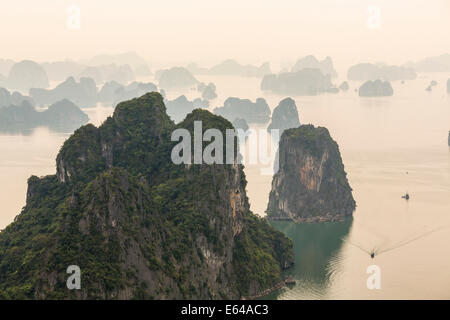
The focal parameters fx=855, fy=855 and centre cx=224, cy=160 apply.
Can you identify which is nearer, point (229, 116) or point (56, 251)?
point (56, 251)

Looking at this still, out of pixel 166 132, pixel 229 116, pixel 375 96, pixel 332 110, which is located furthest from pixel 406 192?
pixel 375 96

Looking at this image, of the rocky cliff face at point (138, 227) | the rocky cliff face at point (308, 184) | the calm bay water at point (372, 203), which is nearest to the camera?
the rocky cliff face at point (138, 227)

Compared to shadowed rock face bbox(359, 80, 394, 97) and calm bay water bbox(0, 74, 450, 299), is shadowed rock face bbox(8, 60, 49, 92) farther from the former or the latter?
shadowed rock face bbox(359, 80, 394, 97)

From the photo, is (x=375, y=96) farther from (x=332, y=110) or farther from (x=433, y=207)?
(x=433, y=207)

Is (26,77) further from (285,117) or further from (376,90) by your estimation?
(285,117)

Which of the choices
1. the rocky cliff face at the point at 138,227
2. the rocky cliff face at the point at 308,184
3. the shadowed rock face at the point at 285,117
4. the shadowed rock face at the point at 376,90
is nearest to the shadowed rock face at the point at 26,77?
the shadowed rock face at the point at 376,90

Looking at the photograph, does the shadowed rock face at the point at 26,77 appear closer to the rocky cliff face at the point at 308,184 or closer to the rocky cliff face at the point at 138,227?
the rocky cliff face at the point at 308,184
